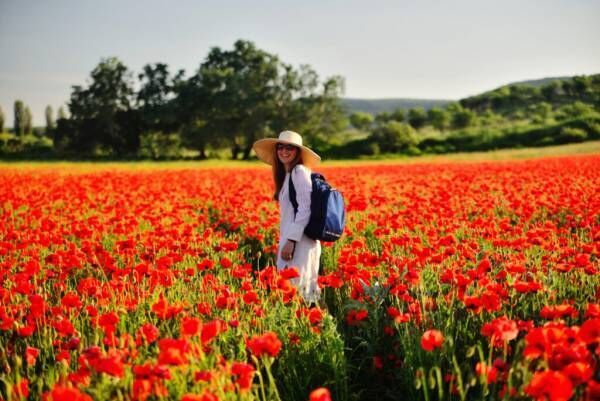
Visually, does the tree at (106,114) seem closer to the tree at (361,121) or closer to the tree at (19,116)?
the tree at (19,116)

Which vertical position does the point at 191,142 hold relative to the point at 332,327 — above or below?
above

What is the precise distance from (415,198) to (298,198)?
405 cm

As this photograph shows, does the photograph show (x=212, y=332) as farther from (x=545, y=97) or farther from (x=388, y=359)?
(x=545, y=97)

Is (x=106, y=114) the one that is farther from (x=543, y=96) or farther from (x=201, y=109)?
(x=543, y=96)

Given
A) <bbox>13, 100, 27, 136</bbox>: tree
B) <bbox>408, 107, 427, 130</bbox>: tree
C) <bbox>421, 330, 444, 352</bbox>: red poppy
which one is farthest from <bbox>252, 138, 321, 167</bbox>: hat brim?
<bbox>13, 100, 27, 136</bbox>: tree

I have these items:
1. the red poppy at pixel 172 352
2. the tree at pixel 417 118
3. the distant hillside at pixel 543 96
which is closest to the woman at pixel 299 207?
the red poppy at pixel 172 352

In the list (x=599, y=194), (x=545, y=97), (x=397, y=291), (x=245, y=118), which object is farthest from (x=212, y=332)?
(x=545, y=97)

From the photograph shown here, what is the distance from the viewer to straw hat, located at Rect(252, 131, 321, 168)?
4.70 meters

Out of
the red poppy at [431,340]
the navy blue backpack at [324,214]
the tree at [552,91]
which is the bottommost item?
the red poppy at [431,340]

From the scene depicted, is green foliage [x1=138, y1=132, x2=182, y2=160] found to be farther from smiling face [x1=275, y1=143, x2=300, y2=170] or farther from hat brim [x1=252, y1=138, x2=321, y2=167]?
smiling face [x1=275, y1=143, x2=300, y2=170]

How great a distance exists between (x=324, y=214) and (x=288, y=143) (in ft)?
2.55

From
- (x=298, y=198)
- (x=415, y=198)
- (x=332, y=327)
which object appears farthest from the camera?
(x=415, y=198)

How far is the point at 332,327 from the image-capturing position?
3037 millimetres

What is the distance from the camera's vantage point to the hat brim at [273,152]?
4809 millimetres
